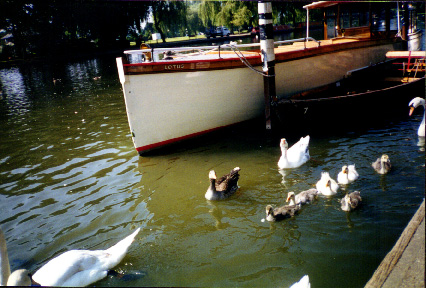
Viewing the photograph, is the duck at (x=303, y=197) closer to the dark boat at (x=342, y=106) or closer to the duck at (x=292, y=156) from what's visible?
the duck at (x=292, y=156)

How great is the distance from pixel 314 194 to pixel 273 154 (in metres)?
2.55

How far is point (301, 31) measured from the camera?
56031 mm

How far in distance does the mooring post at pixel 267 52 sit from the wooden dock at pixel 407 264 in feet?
22.5

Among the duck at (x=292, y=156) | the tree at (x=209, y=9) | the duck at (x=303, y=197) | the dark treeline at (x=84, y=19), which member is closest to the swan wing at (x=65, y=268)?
the duck at (x=303, y=197)

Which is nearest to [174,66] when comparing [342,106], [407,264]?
[342,106]

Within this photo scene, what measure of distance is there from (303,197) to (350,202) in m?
0.75

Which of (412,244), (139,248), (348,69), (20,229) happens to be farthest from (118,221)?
(348,69)

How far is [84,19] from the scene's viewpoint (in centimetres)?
4578

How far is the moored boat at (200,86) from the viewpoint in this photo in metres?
8.99

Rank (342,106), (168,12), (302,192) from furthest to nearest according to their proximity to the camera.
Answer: (168,12) < (342,106) < (302,192)

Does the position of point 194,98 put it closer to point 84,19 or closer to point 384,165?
point 384,165

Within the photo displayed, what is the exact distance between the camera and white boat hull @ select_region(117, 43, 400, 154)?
9.03m

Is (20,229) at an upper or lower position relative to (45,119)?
lower

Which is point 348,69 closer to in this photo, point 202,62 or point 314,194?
point 202,62
